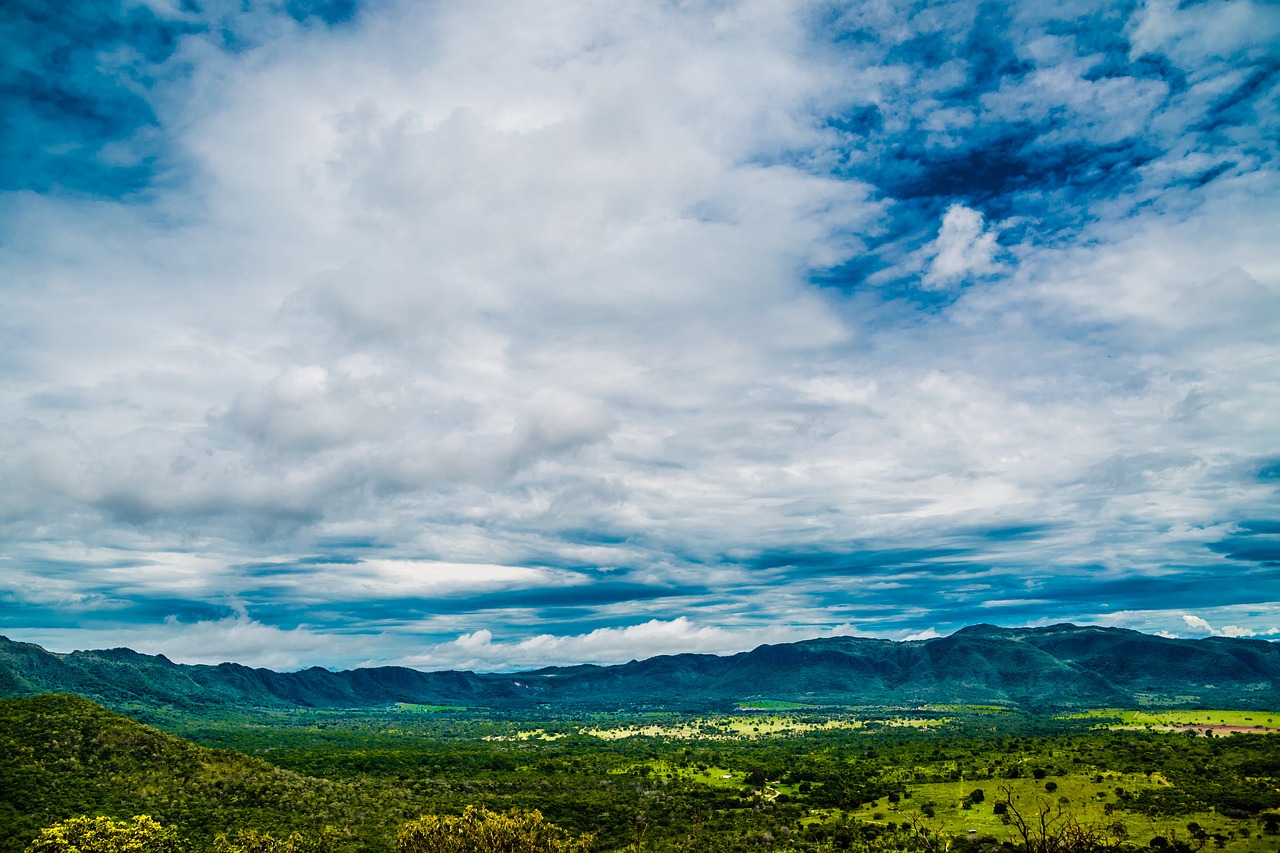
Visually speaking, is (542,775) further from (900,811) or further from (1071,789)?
(1071,789)

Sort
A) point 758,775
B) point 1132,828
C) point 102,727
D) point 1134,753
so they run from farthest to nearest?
point 758,775 < point 1134,753 < point 102,727 < point 1132,828

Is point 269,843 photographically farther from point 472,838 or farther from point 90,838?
point 472,838

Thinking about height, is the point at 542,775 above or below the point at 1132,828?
below

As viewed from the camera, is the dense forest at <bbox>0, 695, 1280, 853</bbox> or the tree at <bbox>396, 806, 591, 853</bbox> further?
the dense forest at <bbox>0, 695, 1280, 853</bbox>

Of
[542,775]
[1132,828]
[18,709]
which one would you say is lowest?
[542,775]

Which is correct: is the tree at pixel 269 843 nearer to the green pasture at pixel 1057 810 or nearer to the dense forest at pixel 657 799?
the dense forest at pixel 657 799

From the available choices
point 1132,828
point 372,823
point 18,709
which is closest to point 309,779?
point 372,823

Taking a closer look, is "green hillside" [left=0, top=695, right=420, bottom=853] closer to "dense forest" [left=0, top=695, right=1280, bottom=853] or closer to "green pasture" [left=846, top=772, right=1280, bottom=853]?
"dense forest" [left=0, top=695, right=1280, bottom=853]

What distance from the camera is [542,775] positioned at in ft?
611

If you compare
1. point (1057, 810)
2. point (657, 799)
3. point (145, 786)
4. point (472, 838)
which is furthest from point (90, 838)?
point (1057, 810)

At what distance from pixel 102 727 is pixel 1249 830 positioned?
188 meters

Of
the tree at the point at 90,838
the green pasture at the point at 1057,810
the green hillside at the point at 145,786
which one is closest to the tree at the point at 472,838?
the tree at the point at 90,838

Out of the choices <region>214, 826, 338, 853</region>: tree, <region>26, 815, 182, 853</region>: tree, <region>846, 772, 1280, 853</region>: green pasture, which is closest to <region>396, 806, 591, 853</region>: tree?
<region>214, 826, 338, 853</region>: tree

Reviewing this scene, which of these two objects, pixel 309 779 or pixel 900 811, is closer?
pixel 900 811
